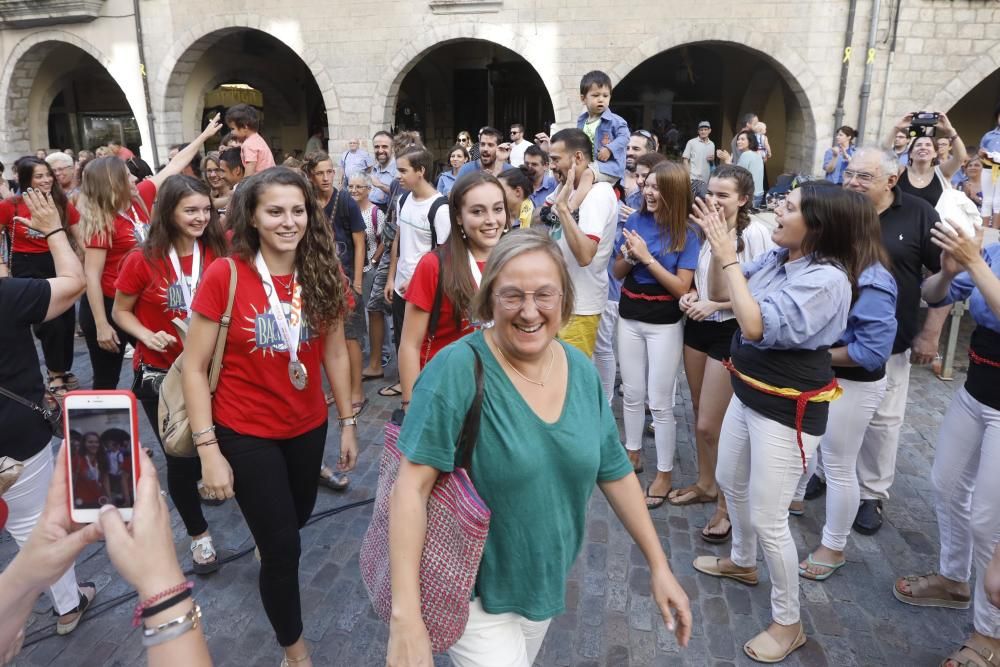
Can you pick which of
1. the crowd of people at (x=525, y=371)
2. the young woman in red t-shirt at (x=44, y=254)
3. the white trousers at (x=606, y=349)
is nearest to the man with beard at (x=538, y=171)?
the crowd of people at (x=525, y=371)

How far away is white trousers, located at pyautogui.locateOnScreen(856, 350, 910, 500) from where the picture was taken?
382 cm

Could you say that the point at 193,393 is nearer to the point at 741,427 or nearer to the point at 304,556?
the point at 304,556

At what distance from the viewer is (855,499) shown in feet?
11.2

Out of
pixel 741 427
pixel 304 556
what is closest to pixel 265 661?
pixel 304 556

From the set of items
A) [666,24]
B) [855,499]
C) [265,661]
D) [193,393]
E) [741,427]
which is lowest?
[265,661]

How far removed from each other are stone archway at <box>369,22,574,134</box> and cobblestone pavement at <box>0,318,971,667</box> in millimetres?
10429

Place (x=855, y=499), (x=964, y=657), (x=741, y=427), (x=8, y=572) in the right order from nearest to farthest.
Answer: (x=8, y=572) < (x=964, y=657) < (x=741, y=427) < (x=855, y=499)

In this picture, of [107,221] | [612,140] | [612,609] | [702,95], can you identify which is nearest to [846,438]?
[612,609]

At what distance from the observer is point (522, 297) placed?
1804 millimetres

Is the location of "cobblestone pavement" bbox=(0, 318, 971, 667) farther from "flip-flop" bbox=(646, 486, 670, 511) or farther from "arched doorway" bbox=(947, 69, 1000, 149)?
"arched doorway" bbox=(947, 69, 1000, 149)

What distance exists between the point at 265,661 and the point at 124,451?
74.0 inches

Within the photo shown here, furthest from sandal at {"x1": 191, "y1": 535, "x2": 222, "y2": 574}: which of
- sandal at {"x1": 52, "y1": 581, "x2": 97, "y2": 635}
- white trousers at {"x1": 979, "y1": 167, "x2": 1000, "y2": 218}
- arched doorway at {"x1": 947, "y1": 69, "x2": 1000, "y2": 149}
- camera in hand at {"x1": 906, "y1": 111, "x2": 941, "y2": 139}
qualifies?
arched doorway at {"x1": 947, "y1": 69, "x2": 1000, "y2": 149}

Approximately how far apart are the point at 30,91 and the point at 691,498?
19.8 meters

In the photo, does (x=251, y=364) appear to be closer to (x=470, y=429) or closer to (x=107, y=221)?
(x=470, y=429)
